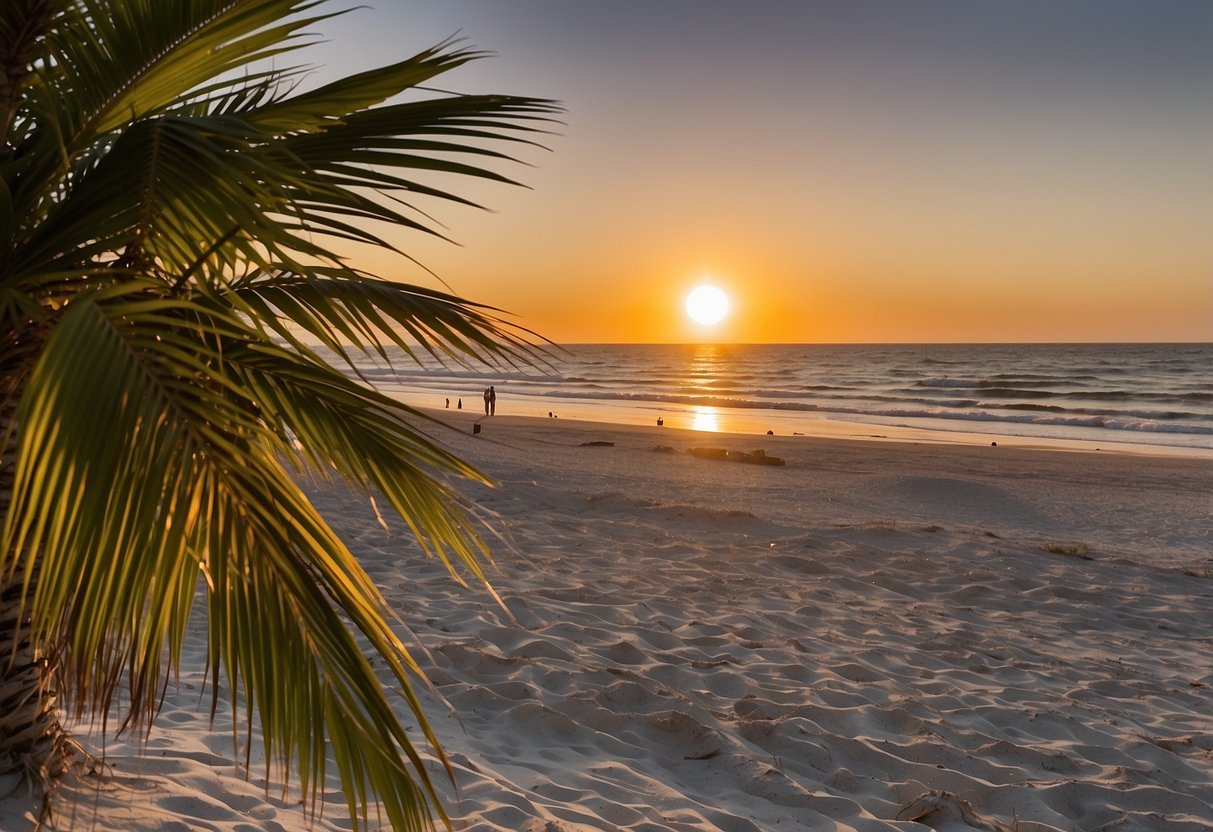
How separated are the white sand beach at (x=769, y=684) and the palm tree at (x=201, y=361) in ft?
0.88

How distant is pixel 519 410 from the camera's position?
108 feet

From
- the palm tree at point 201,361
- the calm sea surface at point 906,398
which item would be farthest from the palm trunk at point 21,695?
the calm sea surface at point 906,398

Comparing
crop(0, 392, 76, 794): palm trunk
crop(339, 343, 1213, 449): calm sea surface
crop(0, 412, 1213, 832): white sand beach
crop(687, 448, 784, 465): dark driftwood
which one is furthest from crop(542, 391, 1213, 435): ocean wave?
crop(0, 392, 76, 794): palm trunk

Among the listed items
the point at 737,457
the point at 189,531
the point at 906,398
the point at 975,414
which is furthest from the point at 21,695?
the point at 906,398

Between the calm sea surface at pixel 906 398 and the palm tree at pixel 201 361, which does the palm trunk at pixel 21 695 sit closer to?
the palm tree at pixel 201 361

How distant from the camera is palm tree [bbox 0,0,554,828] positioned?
4.78 ft

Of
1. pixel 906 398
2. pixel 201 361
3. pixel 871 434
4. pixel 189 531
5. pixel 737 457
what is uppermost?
pixel 201 361

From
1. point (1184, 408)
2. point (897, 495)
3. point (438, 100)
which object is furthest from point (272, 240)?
point (1184, 408)

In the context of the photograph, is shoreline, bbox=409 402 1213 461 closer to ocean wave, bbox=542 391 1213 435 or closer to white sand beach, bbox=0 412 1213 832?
ocean wave, bbox=542 391 1213 435

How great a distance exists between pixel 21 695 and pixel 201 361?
3.94ft

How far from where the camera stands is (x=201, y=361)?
174 centimetres

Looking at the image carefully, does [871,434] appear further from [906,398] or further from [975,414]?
[906,398]

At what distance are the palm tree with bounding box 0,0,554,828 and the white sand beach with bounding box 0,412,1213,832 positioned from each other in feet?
0.88

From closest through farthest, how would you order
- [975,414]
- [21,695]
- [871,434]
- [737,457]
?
1. [21,695]
2. [737,457]
3. [871,434]
4. [975,414]
